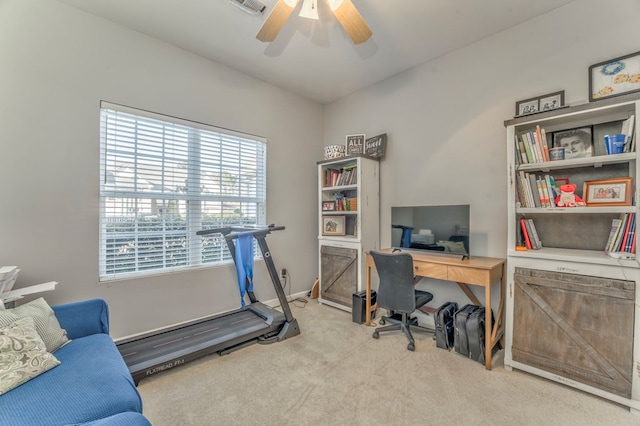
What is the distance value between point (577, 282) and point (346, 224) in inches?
96.1

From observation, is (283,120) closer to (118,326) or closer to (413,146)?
(413,146)

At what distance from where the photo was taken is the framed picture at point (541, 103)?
228cm

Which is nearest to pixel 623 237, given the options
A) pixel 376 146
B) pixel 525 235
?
pixel 525 235

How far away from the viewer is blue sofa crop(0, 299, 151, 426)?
1.07 m

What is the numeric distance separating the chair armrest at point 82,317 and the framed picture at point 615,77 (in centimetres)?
409

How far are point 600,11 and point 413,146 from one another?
1765 millimetres

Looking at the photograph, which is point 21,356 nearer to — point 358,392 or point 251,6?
point 358,392

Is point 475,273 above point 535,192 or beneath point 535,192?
beneath

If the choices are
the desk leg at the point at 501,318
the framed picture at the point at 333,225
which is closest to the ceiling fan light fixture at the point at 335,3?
the framed picture at the point at 333,225

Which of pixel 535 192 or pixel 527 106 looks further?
pixel 527 106

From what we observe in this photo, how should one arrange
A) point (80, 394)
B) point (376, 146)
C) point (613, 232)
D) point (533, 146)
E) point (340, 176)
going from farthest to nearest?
1. point (340, 176)
2. point (376, 146)
3. point (533, 146)
4. point (613, 232)
5. point (80, 394)

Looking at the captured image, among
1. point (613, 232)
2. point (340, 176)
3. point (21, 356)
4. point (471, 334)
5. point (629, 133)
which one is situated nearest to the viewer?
point (21, 356)

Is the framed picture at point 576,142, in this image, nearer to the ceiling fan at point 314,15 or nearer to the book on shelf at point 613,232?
the book on shelf at point 613,232

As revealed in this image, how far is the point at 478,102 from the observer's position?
2.75 meters
